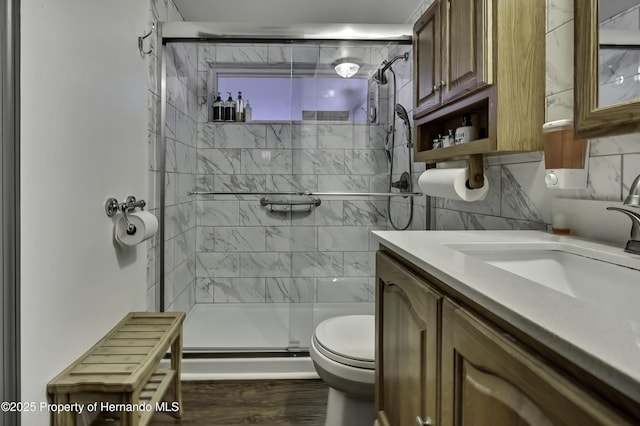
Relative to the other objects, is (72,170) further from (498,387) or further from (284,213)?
(284,213)

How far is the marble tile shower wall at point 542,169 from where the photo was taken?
1059 mm

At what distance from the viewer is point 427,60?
1.83 m

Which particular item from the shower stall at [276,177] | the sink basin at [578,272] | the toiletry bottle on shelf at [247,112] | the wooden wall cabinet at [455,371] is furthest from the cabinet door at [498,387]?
the toiletry bottle on shelf at [247,112]

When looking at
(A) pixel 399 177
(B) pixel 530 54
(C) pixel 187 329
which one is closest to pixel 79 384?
(C) pixel 187 329

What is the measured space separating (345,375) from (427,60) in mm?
1428

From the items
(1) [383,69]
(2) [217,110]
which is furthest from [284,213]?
(1) [383,69]

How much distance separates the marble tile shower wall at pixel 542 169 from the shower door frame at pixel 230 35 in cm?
113

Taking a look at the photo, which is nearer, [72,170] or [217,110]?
[72,170]

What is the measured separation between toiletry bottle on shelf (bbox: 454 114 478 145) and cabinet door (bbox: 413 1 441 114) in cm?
16

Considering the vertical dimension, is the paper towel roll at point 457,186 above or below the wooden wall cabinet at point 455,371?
above

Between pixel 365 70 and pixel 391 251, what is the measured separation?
1.82m

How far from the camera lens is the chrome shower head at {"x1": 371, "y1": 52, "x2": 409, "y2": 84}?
248 centimetres

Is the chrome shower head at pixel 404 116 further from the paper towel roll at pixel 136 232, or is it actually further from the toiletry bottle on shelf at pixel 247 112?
the paper towel roll at pixel 136 232

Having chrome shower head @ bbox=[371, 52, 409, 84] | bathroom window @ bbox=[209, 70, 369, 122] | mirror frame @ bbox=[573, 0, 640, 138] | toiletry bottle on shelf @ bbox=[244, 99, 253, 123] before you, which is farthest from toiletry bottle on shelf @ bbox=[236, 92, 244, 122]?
mirror frame @ bbox=[573, 0, 640, 138]
